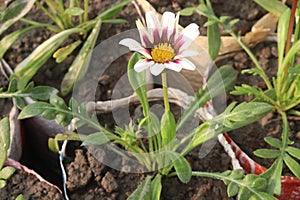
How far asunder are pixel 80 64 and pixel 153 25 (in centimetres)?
46

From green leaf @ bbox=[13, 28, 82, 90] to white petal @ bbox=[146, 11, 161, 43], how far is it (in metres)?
0.48

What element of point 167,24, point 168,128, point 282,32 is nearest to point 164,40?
point 167,24

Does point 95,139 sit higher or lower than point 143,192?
higher

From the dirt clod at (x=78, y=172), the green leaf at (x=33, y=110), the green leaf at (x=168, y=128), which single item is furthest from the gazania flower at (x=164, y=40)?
the dirt clod at (x=78, y=172)

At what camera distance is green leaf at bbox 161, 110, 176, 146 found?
1067 mm

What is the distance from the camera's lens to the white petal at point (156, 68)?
0.88 m

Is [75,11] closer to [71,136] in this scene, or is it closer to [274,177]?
[71,136]

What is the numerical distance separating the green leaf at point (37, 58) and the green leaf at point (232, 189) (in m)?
0.58

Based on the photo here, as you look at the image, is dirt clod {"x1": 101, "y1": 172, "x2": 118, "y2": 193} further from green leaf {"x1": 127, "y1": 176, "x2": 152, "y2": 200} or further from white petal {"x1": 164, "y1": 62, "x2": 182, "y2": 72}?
white petal {"x1": 164, "y1": 62, "x2": 182, "y2": 72}

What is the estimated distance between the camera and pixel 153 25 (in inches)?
38.5

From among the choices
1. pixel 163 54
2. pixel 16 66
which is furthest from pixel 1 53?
pixel 163 54

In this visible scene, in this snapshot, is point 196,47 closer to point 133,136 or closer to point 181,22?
point 181,22

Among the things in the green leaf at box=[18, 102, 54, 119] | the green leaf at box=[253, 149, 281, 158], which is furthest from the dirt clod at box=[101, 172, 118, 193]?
the green leaf at box=[253, 149, 281, 158]

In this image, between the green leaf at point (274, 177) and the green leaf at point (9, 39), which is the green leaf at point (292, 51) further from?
the green leaf at point (9, 39)
